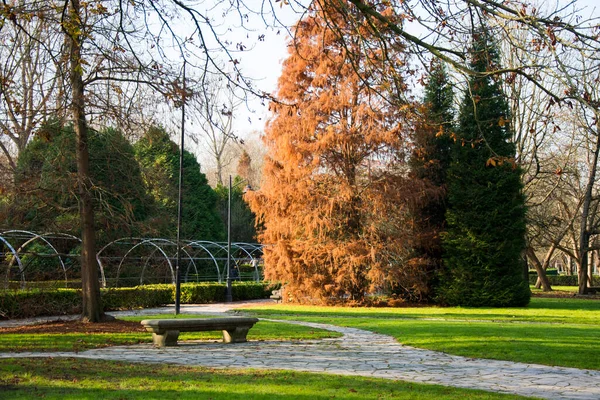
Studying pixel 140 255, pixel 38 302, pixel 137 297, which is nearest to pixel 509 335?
pixel 38 302

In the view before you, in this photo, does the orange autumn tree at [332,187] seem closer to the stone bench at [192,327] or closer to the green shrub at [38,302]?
the green shrub at [38,302]

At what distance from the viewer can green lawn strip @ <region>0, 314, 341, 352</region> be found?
1192 cm

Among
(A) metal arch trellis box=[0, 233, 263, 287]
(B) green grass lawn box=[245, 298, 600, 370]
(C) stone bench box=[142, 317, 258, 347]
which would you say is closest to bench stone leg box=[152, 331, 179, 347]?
(C) stone bench box=[142, 317, 258, 347]

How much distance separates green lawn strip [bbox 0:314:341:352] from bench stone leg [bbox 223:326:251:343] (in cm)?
66

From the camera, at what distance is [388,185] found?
84.9ft

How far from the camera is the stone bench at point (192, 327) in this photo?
475 inches

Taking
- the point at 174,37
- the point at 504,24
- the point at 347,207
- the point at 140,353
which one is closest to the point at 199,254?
the point at 347,207

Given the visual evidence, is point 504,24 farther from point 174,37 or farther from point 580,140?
point 580,140

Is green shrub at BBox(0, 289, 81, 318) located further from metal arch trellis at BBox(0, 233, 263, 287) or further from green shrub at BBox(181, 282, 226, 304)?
green shrub at BBox(181, 282, 226, 304)

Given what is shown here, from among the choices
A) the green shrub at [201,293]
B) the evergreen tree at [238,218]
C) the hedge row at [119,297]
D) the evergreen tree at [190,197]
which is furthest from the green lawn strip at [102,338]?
the evergreen tree at [238,218]

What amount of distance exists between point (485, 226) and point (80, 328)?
55.3ft

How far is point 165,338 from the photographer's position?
1219 cm

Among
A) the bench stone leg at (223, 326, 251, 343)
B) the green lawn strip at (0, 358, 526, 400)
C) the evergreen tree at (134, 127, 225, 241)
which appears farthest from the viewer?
the evergreen tree at (134, 127, 225, 241)

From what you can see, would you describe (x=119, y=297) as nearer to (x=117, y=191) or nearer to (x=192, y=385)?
(x=117, y=191)
